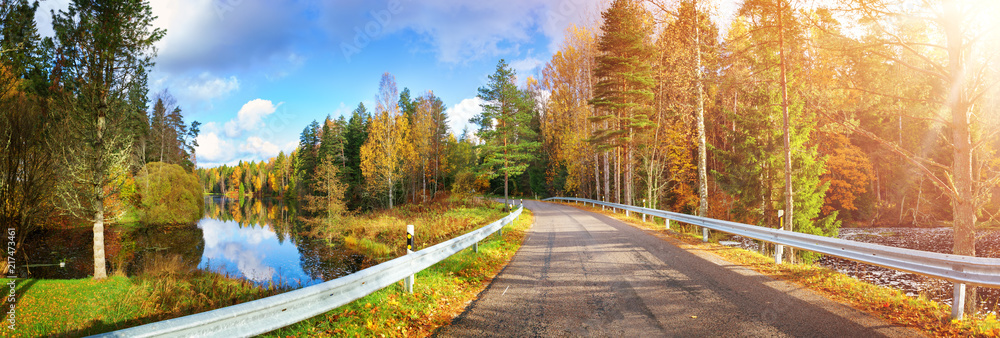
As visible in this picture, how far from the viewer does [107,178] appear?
1117cm

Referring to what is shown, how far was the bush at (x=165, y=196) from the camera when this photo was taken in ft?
88.4

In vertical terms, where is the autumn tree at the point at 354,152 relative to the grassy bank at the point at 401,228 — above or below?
above

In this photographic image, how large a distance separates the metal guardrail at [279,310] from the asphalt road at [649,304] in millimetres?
1090

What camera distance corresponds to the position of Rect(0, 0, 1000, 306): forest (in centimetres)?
731

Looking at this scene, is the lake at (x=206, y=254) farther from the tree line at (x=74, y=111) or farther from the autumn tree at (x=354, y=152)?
the autumn tree at (x=354, y=152)

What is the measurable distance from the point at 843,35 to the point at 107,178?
1998 centimetres

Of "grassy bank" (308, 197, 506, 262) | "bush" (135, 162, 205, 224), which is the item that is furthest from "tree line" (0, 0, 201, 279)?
"bush" (135, 162, 205, 224)

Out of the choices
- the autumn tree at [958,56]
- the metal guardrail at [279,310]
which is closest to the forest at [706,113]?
the autumn tree at [958,56]

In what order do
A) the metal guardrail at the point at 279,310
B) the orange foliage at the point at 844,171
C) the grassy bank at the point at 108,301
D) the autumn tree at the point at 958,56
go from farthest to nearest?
1. the orange foliage at the point at 844,171
2. the grassy bank at the point at 108,301
3. the autumn tree at the point at 958,56
4. the metal guardrail at the point at 279,310

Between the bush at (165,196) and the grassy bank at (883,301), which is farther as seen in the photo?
the bush at (165,196)

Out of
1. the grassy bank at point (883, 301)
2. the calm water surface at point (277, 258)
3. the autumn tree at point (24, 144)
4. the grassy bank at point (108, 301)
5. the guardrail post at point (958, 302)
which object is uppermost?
the autumn tree at point (24, 144)

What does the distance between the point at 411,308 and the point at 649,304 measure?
2991mm

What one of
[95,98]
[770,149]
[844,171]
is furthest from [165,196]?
[844,171]

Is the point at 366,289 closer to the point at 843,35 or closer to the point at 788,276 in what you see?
the point at 788,276
